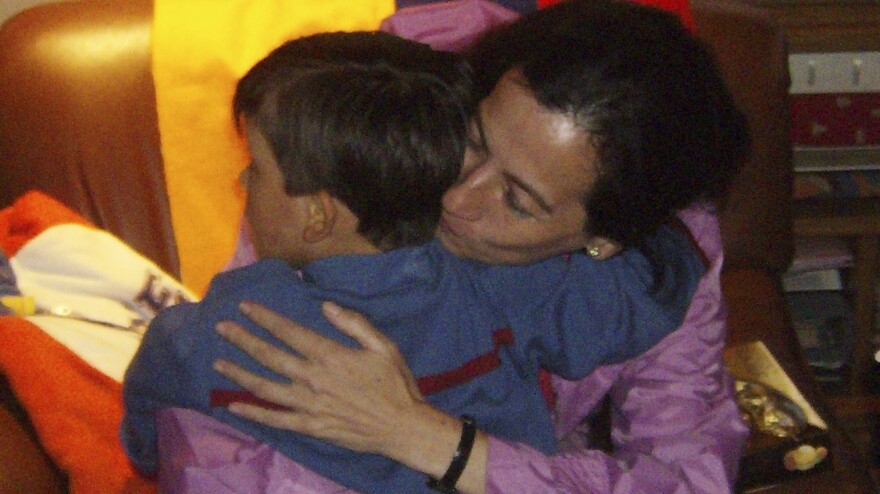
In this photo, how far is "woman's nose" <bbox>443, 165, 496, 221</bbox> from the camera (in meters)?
1.08

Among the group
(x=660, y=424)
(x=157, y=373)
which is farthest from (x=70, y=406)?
(x=660, y=424)

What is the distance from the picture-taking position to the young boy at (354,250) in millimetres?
1054

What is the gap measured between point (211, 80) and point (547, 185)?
63 cm

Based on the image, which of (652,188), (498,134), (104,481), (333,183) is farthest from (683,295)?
(104,481)

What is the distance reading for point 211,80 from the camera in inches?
58.6

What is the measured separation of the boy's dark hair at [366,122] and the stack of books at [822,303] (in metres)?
1.34

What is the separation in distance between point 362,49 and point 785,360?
970 millimetres

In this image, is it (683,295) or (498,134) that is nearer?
(498,134)

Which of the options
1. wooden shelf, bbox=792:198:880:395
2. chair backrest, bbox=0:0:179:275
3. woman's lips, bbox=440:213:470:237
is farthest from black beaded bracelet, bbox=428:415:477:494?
wooden shelf, bbox=792:198:880:395

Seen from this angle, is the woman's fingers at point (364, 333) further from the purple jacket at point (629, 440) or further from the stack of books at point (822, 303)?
the stack of books at point (822, 303)

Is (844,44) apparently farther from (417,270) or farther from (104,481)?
(104,481)

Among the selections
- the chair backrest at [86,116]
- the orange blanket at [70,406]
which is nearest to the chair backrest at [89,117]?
the chair backrest at [86,116]

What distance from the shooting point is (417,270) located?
3.61 feet

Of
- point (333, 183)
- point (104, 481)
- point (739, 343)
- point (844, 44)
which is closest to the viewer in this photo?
point (333, 183)
